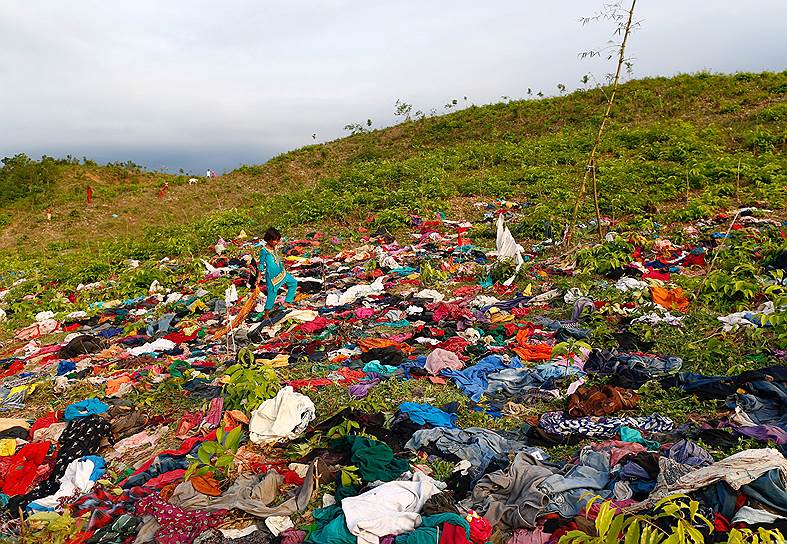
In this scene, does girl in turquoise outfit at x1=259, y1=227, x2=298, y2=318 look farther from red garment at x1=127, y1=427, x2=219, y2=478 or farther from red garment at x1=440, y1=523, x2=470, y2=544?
red garment at x1=440, y1=523, x2=470, y2=544

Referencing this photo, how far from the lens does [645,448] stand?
3609 mm

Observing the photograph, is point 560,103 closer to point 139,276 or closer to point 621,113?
point 621,113

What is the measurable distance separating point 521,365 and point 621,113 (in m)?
14.9

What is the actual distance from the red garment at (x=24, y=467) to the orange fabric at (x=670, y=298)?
6888 mm

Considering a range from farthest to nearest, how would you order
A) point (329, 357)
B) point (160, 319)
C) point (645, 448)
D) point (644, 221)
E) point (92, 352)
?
point (644, 221)
point (160, 319)
point (92, 352)
point (329, 357)
point (645, 448)

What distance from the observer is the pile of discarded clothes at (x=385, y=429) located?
3.12 m

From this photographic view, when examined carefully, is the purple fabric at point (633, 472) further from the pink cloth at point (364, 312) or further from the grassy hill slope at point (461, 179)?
the grassy hill slope at point (461, 179)

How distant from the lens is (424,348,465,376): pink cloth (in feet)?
17.8

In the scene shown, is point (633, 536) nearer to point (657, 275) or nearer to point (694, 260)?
point (657, 275)

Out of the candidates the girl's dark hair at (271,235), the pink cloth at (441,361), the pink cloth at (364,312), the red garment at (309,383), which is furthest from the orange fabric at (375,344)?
the girl's dark hair at (271,235)

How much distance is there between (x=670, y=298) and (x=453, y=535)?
5022 millimetres

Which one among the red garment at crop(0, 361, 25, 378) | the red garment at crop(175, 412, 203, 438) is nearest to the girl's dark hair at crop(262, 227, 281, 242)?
the red garment at crop(175, 412, 203, 438)

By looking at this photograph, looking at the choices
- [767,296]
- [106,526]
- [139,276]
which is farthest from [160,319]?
[767,296]

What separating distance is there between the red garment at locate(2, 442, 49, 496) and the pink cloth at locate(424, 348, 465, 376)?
360 centimetres
